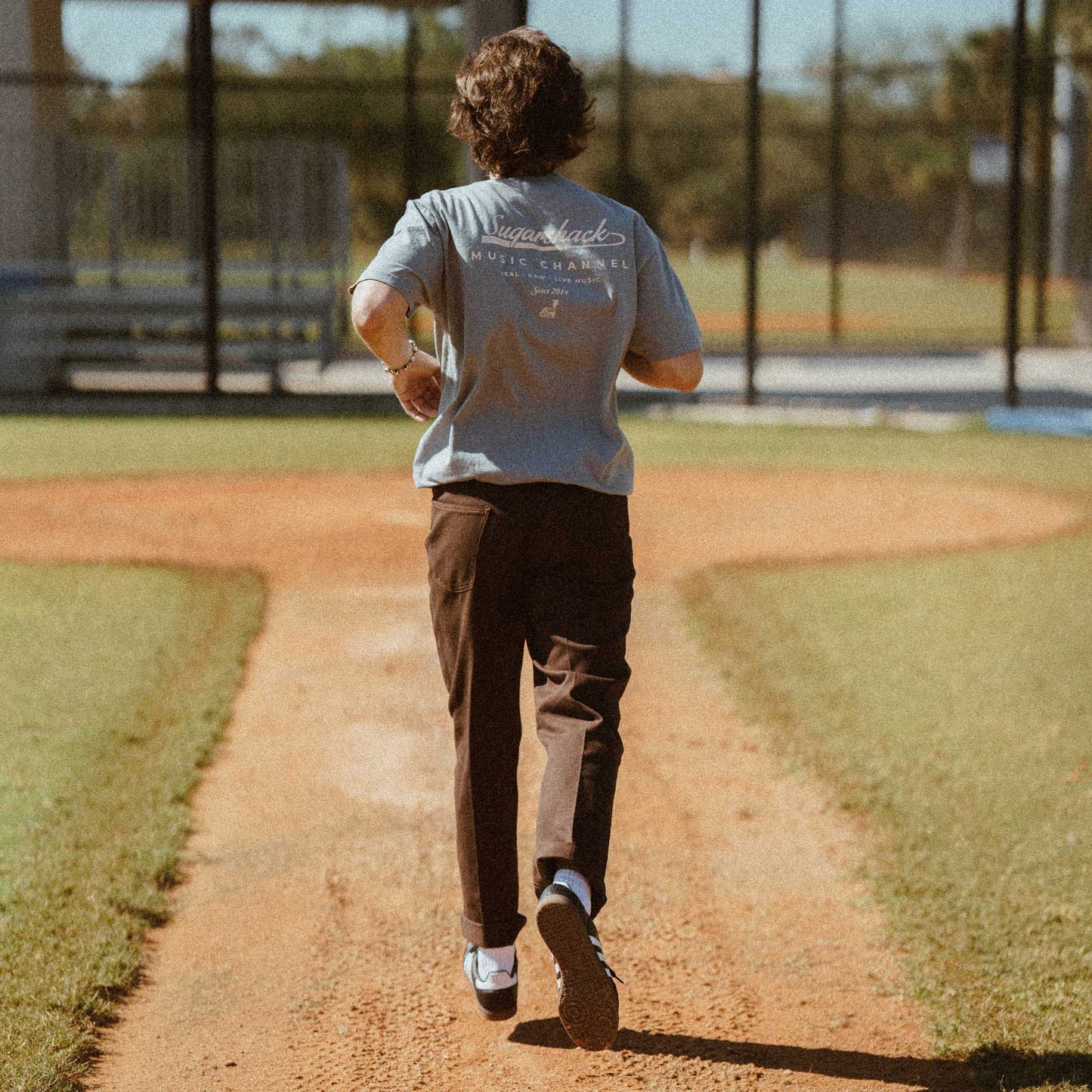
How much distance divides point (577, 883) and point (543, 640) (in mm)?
466

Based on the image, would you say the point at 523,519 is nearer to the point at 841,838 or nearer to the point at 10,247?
the point at 841,838

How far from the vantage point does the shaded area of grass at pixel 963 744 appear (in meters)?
3.37

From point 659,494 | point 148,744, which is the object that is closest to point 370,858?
point 148,744

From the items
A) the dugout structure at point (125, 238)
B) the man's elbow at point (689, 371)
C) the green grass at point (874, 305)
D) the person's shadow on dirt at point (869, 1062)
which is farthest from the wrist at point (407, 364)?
the green grass at point (874, 305)

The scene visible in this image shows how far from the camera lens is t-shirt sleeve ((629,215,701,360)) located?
9.90ft

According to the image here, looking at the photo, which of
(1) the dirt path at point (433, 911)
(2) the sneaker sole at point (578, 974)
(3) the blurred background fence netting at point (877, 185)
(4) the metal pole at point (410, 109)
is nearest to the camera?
(2) the sneaker sole at point (578, 974)

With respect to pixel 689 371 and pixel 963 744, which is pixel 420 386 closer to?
pixel 689 371

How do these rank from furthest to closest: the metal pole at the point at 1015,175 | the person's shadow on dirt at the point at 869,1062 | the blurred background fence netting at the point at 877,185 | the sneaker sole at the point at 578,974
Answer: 1. the blurred background fence netting at the point at 877,185
2. the metal pole at the point at 1015,175
3. the person's shadow on dirt at the point at 869,1062
4. the sneaker sole at the point at 578,974

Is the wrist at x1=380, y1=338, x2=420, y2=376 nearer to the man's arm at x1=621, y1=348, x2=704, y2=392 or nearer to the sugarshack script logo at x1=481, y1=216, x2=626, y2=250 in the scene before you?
the sugarshack script logo at x1=481, y1=216, x2=626, y2=250

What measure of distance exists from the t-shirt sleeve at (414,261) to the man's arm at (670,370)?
44 cm

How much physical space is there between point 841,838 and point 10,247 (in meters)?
14.8

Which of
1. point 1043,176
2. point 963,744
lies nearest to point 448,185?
point 1043,176

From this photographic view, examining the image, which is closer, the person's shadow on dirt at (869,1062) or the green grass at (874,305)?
the person's shadow on dirt at (869,1062)

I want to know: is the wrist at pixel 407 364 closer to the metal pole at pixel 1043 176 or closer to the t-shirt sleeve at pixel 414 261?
the t-shirt sleeve at pixel 414 261
